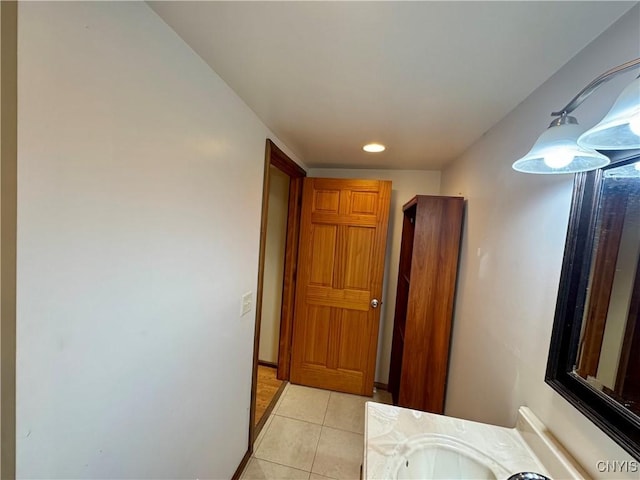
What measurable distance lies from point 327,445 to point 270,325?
1286mm

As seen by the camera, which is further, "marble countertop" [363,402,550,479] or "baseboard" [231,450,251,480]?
"baseboard" [231,450,251,480]

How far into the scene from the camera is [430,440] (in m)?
0.93

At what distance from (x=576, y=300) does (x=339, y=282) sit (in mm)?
1836

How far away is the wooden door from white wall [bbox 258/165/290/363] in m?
0.36

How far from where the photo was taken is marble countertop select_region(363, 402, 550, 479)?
2.75 ft

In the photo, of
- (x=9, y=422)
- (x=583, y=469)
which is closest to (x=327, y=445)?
(x=583, y=469)

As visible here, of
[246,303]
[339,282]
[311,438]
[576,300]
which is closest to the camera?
[576,300]

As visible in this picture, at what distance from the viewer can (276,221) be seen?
9.41ft

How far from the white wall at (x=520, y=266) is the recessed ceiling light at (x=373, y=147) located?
0.60 metres

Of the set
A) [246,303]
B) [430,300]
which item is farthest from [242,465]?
[430,300]

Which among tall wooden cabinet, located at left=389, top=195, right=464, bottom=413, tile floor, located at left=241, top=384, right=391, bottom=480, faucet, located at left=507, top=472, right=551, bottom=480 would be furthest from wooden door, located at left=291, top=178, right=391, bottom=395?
faucet, located at left=507, top=472, right=551, bottom=480

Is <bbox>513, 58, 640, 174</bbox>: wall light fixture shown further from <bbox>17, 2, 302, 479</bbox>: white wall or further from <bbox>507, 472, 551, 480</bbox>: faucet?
<bbox>17, 2, 302, 479</bbox>: white wall

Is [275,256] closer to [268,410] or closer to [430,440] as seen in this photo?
[268,410]

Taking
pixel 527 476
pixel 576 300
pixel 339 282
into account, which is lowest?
pixel 527 476
